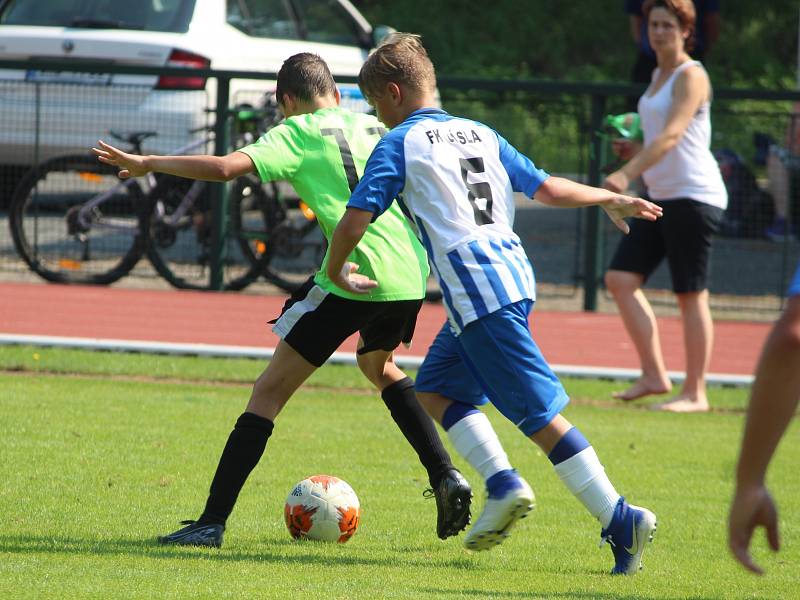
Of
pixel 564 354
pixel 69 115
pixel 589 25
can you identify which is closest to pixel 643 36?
pixel 564 354

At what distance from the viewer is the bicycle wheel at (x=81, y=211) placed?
11.4 m

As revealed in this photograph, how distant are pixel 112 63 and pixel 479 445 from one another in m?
8.22

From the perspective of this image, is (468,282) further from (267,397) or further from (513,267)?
(267,397)

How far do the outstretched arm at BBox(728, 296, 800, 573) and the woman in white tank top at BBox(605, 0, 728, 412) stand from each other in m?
5.35

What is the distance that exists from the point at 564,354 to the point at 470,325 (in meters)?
5.40

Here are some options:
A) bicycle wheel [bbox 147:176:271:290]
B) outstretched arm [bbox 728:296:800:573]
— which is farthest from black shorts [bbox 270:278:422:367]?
bicycle wheel [bbox 147:176:271:290]

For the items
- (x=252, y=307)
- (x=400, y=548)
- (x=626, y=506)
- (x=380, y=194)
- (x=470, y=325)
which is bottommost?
(x=252, y=307)

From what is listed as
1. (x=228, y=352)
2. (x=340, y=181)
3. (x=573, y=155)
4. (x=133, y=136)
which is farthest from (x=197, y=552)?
(x=573, y=155)

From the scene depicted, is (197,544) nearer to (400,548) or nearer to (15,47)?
(400,548)

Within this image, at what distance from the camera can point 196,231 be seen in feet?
38.7

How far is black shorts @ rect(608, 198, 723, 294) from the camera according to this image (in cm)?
787

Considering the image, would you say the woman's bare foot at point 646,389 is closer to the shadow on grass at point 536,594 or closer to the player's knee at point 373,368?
the player's knee at point 373,368

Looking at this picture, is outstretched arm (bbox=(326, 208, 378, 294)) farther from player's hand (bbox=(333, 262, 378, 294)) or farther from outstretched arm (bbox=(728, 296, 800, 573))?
outstretched arm (bbox=(728, 296, 800, 573))

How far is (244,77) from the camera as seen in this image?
11.5 metres
